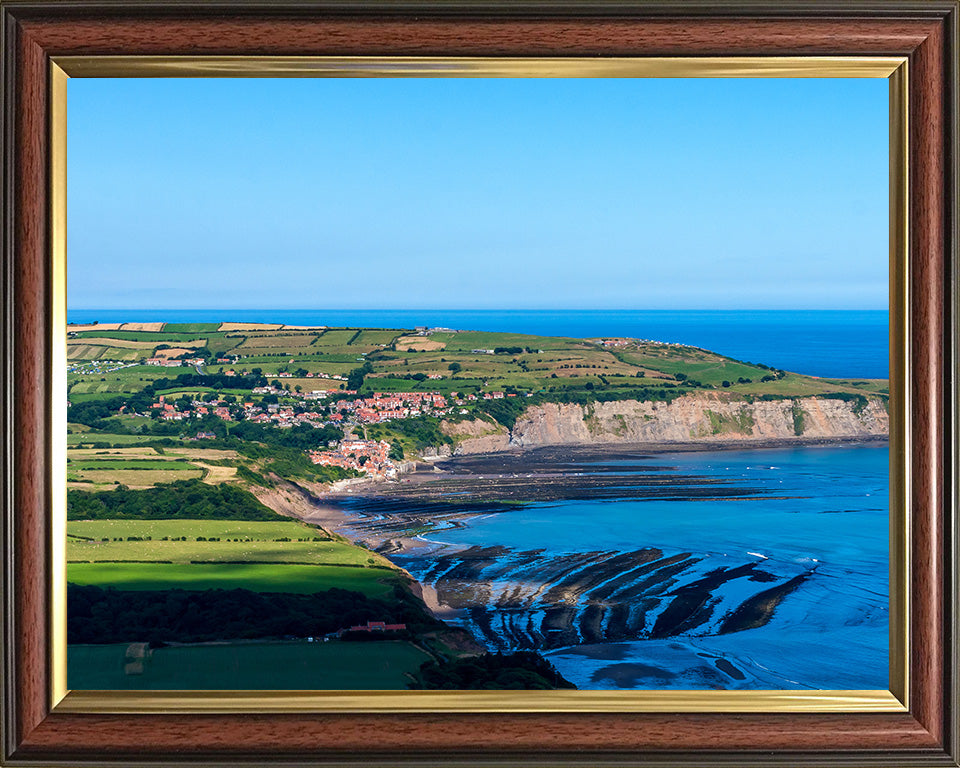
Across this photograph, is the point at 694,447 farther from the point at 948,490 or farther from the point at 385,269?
the point at 385,269

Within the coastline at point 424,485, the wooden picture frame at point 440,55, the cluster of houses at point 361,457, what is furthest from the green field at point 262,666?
the cluster of houses at point 361,457

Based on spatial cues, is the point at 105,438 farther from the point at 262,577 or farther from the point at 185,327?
the point at 262,577

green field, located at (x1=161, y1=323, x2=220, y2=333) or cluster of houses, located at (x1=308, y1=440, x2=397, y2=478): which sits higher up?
green field, located at (x1=161, y1=323, x2=220, y2=333)

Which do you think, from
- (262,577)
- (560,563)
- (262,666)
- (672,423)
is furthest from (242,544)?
(672,423)

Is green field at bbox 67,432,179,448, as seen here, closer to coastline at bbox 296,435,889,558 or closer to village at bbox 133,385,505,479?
village at bbox 133,385,505,479

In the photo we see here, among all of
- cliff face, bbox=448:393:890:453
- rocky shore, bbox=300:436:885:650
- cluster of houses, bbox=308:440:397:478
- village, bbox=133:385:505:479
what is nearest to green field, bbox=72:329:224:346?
village, bbox=133:385:505:479

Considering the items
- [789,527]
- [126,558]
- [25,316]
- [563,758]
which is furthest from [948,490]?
[25,316]

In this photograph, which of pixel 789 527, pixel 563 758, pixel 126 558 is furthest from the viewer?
pixel 789 527
